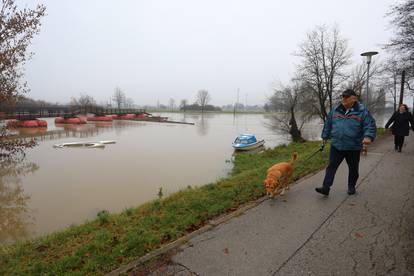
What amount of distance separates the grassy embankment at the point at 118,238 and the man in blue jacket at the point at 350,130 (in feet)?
5.88

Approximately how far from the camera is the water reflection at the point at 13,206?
6562mm

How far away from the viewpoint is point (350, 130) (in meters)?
4.38

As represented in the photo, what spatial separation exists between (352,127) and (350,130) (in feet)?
0.20

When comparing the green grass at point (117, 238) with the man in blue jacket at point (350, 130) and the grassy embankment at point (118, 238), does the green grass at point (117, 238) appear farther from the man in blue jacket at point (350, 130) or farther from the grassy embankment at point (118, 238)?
the man in blue jacket at point (350, 130)

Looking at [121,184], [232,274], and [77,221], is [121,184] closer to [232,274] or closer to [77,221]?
[77,221]

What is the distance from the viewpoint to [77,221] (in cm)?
695

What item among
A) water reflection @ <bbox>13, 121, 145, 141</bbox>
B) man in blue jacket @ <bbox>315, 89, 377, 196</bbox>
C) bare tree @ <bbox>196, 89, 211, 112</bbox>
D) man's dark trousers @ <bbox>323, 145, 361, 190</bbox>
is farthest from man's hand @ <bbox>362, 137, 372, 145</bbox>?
bare tree @ <bbox>196, 89, 211, 112</bbox>

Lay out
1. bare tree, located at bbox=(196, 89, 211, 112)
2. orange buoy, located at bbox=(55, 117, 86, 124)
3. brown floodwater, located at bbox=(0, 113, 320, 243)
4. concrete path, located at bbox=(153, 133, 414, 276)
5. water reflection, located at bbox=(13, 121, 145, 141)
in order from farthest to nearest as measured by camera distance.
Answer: bare tree, located at bbox=(196, 89, 211, 112)
orange buoy, located at bbox=(55, 117, 86, 124)
water reflection, located at bbox=(13, 121, 145, 141)
brown floodwater, located at bbox=(0, 113, 320, 243)
concrete path, located at bbox=(153, 133, 414, 276)

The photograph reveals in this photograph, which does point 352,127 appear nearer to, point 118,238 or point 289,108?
point 118,238

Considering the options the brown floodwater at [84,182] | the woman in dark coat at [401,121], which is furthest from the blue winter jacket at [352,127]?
the brown floodwater at [84,182]

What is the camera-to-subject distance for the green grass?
3.21 metres

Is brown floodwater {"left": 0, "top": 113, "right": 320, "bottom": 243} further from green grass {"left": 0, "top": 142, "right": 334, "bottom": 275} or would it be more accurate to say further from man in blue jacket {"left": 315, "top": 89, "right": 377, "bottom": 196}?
man in blue jacket {"left": 315, "top": 89, "right": 377, "bottom": 196}

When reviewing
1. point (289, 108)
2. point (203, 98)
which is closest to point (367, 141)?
point (289, 108)

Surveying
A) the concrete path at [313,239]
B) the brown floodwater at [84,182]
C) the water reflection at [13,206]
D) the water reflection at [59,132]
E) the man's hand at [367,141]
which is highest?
the man's hand at [367,141]
